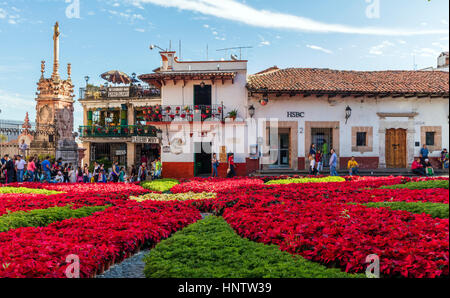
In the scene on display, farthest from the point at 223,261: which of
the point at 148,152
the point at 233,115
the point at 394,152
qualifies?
the point at 148,152

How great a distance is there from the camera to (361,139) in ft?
76.6

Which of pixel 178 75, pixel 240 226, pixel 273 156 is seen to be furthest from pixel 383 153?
pixel 240 226

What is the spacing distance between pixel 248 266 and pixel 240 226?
105 inches

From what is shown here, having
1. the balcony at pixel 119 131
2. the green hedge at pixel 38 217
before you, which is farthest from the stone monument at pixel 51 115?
the green hedge at pixel 38 217

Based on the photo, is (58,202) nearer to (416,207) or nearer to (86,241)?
(86,241)

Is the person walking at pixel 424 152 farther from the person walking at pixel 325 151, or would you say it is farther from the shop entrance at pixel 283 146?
the shop entrance at pixel 283 146

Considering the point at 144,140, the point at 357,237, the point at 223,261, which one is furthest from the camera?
the point at 144,140

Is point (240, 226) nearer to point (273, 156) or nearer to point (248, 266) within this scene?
point (248, 266)

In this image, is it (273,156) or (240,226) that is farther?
(273,156)

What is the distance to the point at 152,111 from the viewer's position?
23297mm

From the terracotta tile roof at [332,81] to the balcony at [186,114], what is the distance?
2.74 metres

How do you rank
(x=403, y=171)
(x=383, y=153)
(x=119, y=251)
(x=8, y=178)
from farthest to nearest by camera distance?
(x=383, y=153) < (x=403, y=171) < (x=8, y=178) < (x=119, y=251)

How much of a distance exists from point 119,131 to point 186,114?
13.0 metres
